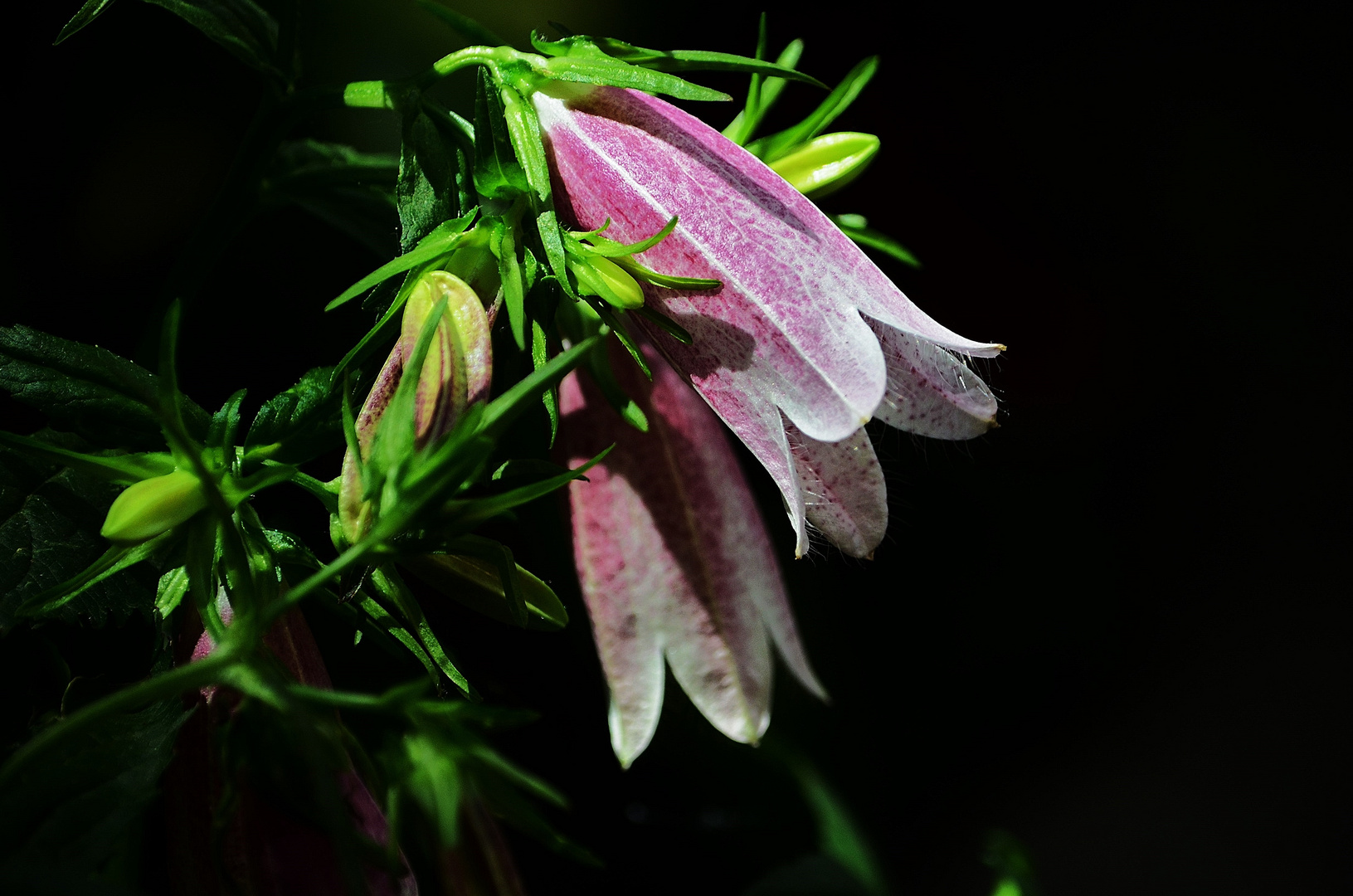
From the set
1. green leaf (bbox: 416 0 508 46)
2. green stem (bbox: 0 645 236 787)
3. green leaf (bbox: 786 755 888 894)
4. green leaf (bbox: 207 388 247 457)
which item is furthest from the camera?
green leaf (bbox: 786 755 888 894)

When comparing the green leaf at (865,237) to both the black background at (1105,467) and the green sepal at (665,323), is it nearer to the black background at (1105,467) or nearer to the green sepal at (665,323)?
the green sepal at (665,323)

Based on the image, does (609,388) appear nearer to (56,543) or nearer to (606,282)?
(606,282)

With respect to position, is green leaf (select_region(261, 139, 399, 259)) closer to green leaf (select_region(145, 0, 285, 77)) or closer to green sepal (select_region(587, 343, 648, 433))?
green leaf (select_region(145, 0, 285, 77))

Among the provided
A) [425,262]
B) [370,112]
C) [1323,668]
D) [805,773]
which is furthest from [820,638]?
[1323,668]

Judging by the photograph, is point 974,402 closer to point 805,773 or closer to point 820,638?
point 805,773

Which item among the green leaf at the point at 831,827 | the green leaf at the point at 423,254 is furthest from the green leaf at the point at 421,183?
the green leaf at the point at 831,827

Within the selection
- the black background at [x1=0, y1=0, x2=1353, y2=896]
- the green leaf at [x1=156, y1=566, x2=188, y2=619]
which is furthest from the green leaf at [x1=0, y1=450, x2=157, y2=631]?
the black background at [x1=0, y1=0, x2=1353, y2=896]
